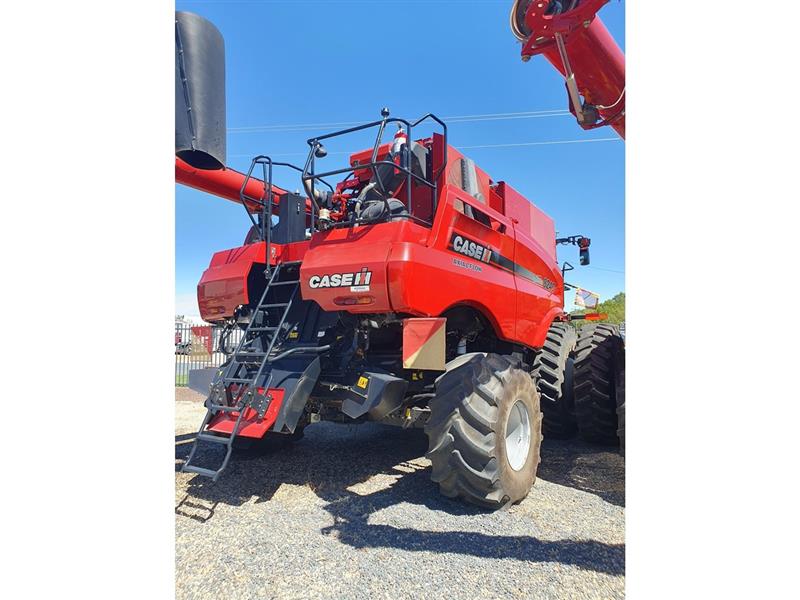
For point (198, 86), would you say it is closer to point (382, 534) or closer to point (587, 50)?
point (587, 50)

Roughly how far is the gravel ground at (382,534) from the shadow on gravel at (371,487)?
14mm

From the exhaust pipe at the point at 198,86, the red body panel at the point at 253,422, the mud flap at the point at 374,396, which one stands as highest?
the exhaust pipe at the point at 198,86

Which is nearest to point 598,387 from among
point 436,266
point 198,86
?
point 436,266

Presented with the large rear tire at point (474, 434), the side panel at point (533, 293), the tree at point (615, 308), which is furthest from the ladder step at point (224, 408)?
the tree at point (615, 308)

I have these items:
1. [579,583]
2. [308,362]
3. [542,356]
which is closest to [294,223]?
[308,362]

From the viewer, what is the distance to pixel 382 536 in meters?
3.36

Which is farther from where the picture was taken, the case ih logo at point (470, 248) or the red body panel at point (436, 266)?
the case ih logo at point (470, 248)

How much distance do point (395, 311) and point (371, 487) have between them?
1665 millimetres

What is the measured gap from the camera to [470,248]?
183 inches

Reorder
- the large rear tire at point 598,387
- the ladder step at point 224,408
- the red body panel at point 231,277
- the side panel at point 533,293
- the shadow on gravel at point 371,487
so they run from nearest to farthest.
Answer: the shadow on gravel at point 371,487, the ladder step at point 224,408, the red body panel at point 231,277, the side panel at point 533,293, the large rear tire at point 598,387

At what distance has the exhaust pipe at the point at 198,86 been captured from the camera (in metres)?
3.84

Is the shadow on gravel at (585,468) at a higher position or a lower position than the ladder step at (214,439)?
lower

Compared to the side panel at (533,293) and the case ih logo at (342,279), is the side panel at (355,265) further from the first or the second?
the side panel at (533,293)

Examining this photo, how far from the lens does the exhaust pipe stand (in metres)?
3.84
